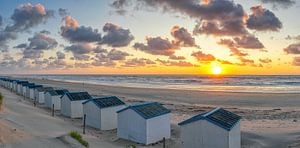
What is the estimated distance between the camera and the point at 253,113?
3309 centimetres

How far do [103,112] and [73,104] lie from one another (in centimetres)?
697

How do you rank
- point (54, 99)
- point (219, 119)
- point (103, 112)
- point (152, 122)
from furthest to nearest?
1. point (54, 99)
2. point (103, 112)
3. point (152, 122)
4. point (219, 119)

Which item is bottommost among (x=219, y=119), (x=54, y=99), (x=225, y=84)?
(x=225, y=84)

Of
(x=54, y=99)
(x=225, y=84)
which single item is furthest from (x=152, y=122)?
(x=225, y=84)

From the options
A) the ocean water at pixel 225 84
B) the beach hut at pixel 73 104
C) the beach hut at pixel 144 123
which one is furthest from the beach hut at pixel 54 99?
the ocean water at pixel 225 84

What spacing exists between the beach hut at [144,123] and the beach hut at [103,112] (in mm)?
3219

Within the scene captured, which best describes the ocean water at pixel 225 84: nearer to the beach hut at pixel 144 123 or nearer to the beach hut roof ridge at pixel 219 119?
the beach hut at pixel 144 123

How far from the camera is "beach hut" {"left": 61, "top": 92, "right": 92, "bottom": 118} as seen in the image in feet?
101

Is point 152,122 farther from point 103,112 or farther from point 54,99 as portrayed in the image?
point 54,99

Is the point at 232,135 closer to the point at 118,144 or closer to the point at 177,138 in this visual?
the point at 177,138

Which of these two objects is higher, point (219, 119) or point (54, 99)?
point (219, 119)

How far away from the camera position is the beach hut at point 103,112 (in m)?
25.1

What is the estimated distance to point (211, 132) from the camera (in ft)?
55.7

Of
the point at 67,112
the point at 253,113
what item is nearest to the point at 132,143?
the point at 67,112
